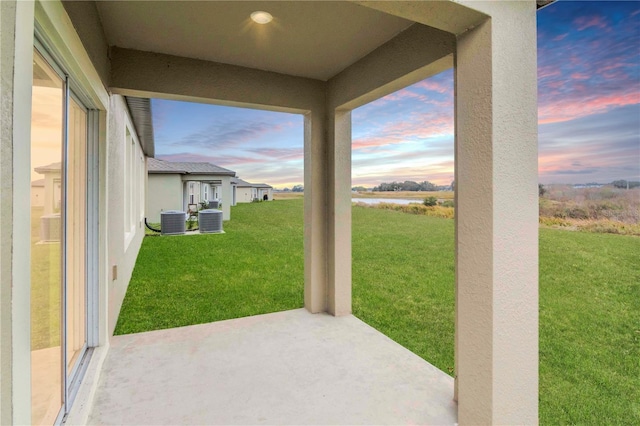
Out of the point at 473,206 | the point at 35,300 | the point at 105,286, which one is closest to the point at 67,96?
the point at 35,300

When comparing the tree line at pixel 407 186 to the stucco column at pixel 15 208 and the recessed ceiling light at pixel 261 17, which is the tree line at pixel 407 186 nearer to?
the recessed ceiling light at pixel 261 17

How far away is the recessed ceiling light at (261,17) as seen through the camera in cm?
261

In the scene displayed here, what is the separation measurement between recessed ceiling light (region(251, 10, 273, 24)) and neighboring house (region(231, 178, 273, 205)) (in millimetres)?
31504

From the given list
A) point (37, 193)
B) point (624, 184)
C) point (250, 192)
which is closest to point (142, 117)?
point (37, 193)

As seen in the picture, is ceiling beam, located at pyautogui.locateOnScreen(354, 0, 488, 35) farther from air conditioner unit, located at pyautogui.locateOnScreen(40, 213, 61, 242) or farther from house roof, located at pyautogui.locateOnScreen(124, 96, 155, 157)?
house roof, located at pyautogui.locateOnScreen(124, 96, 155, 157)

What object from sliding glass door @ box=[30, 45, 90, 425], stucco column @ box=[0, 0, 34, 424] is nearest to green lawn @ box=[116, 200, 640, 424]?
sliding glass door @ box=[30, 45, 90, 425]

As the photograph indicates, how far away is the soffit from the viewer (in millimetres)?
2545

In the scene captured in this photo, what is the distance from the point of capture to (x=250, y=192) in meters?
38.7

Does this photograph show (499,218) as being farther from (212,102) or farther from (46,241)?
(212,102)

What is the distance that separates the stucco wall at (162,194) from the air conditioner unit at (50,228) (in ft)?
45.5

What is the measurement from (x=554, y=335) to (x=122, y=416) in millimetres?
4758

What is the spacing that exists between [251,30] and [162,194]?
13805 mm

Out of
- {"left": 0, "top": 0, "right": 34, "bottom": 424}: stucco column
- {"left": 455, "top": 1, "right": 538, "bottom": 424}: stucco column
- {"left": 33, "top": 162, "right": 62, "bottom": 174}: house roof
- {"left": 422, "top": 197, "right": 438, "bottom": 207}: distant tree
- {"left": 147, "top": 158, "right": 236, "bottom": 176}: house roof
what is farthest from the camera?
{"left": 147, "top": 158, "right": 236, "bottom": 176}: house roof

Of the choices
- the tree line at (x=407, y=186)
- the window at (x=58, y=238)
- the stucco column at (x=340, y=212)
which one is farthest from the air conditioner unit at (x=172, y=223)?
the window at (x=58, y=238)
